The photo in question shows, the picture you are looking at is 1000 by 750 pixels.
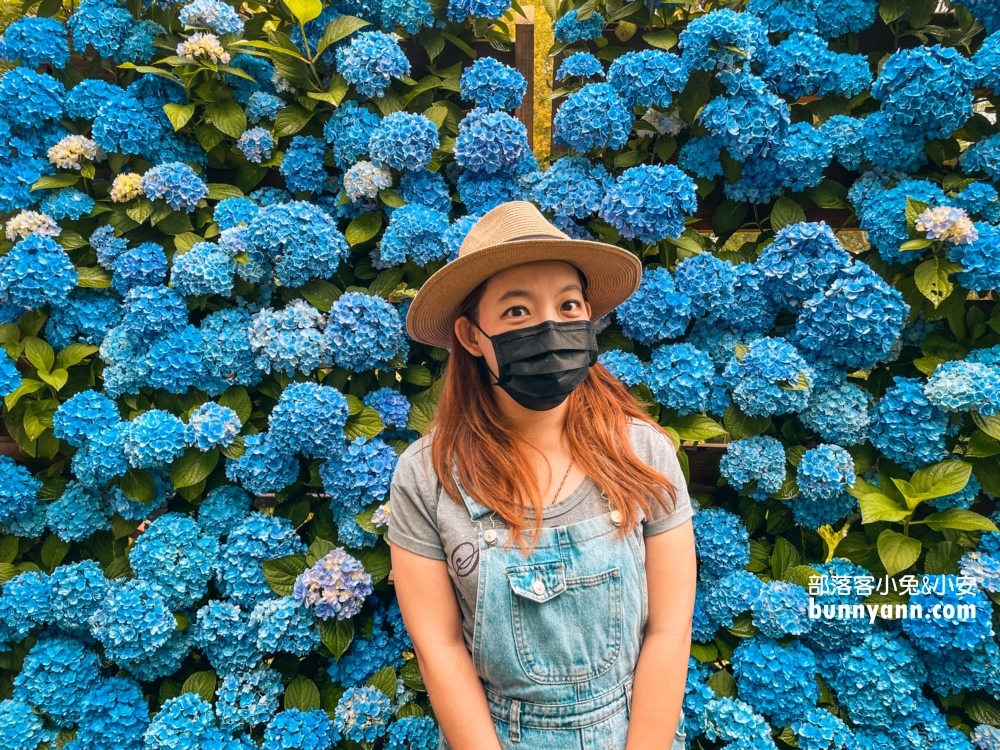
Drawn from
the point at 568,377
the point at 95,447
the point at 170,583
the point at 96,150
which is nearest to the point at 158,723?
the point at 170,583

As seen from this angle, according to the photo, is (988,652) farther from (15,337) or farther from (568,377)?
(15,337)

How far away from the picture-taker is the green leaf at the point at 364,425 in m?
2.16

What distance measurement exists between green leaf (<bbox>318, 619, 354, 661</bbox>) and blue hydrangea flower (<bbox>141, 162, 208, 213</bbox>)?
5.34ft

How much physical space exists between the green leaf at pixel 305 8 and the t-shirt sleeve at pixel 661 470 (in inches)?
72.3

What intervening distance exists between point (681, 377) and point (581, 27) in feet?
4.40

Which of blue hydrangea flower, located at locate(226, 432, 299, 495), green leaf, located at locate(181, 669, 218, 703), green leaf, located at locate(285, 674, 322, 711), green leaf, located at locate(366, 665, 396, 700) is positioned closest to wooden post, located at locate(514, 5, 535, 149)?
blue hydrangea flower, located at locate(226, 432, 299, 495)

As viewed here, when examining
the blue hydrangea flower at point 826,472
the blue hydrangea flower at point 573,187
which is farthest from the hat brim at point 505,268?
the blue hydrangea flower at point 826,472

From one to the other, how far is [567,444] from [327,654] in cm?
134

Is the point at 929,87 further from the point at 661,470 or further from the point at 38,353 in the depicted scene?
the point at 38,353

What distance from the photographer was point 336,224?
226 cm

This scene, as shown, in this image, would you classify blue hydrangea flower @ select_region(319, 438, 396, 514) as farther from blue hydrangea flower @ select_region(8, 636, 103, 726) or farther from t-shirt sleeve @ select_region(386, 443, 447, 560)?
blue hydrangea flower @ select_region(8, 636, 103, 726)

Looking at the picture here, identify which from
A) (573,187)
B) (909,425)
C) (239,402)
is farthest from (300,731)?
(909,425)

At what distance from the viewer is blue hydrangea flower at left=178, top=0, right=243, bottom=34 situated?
2.12m

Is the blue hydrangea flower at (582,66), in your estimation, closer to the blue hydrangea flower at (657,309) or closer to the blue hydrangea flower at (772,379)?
the blue hydrangea flower at (657,309)
